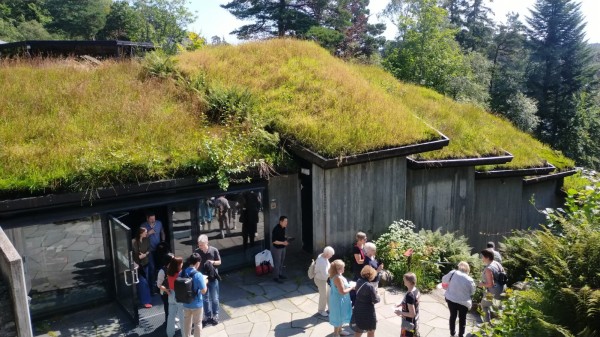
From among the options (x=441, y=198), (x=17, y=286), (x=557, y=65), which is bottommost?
(x=441, y=198)

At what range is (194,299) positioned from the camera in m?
7.54

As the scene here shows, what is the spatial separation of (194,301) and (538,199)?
561 inches

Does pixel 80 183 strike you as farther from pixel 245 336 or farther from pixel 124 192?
pixel 245 336

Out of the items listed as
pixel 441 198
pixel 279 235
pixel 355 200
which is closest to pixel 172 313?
pixel 279 235

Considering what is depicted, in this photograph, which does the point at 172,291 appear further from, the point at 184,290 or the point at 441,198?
the point at 441,198

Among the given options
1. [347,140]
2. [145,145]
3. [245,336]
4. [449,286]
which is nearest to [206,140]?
[145,145]

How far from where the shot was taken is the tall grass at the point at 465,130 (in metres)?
14.4

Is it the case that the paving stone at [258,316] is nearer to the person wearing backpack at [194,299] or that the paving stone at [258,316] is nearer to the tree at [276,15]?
the person wearing backpack at [194,299]

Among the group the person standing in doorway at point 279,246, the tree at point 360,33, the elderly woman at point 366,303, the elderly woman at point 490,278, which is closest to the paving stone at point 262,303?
the person standing in doorway at point 279,246

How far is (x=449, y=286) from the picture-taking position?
7867mm

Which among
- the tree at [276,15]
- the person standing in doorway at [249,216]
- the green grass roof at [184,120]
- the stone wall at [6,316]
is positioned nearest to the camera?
the stone wall at [6,316]

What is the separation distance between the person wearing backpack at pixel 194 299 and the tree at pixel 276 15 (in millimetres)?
30814

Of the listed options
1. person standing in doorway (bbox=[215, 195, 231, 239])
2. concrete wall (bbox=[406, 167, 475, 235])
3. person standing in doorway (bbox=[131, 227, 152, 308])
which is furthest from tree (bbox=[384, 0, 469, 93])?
person standing in doorway (bbox=[131, 227, 152, 308])

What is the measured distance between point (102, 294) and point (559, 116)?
126 feet
